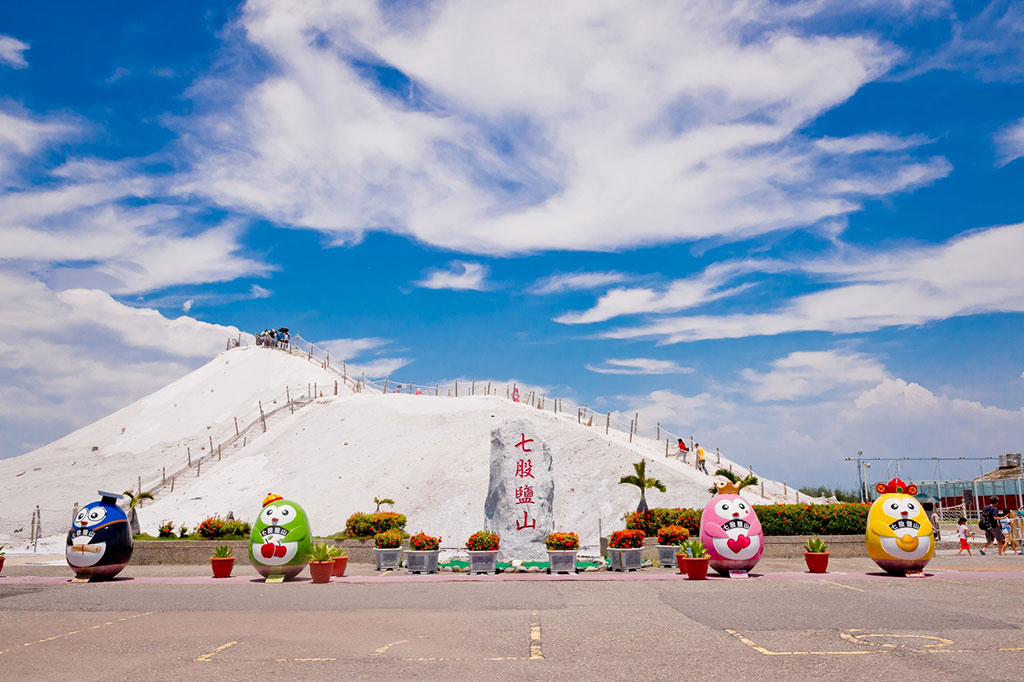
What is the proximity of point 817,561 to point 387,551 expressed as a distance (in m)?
12.2

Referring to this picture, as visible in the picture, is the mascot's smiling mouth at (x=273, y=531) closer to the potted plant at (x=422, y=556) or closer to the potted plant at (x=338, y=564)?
the potted plant at (x=338, y=564)

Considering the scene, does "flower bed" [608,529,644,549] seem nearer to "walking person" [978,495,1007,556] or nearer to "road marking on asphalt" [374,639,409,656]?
"road marking on asphalt" [374,639,409,656]

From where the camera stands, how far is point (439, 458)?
39.8 m

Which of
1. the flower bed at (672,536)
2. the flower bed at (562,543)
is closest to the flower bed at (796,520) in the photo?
the flower bed at (672,536)

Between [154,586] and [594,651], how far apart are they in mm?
13220

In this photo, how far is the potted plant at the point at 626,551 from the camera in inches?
846

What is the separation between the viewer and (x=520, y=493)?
2602cm

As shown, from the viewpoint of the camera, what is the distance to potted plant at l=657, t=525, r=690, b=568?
22.5 m

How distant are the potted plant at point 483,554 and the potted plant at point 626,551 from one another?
10.9ft

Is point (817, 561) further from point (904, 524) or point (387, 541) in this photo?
point (387, 541)

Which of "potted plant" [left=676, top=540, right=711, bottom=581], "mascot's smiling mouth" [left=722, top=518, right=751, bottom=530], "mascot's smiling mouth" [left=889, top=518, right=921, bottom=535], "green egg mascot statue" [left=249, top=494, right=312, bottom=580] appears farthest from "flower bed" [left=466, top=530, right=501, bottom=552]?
"mascot's smiling mouth" [left=889, top=518, right=921, bottom=535]

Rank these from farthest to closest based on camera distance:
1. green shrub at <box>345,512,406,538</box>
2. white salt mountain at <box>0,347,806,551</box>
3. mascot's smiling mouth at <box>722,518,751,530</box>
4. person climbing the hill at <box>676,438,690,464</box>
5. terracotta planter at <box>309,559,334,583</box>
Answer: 1. person climbing the hill at <box>676,438,690,464</box>
2. white salt mountain at <box>0,347,806,551</box>
3. green shrub at <box>345,512,406,538</box>
4. terracotta planter at <box>309,559,334,583</box>
5. mascot's smiling mouth at <box>722,518,751,530</box>

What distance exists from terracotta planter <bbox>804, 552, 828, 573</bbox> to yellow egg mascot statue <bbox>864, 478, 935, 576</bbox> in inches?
50.8

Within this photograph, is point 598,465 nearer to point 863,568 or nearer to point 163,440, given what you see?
point 863,568
